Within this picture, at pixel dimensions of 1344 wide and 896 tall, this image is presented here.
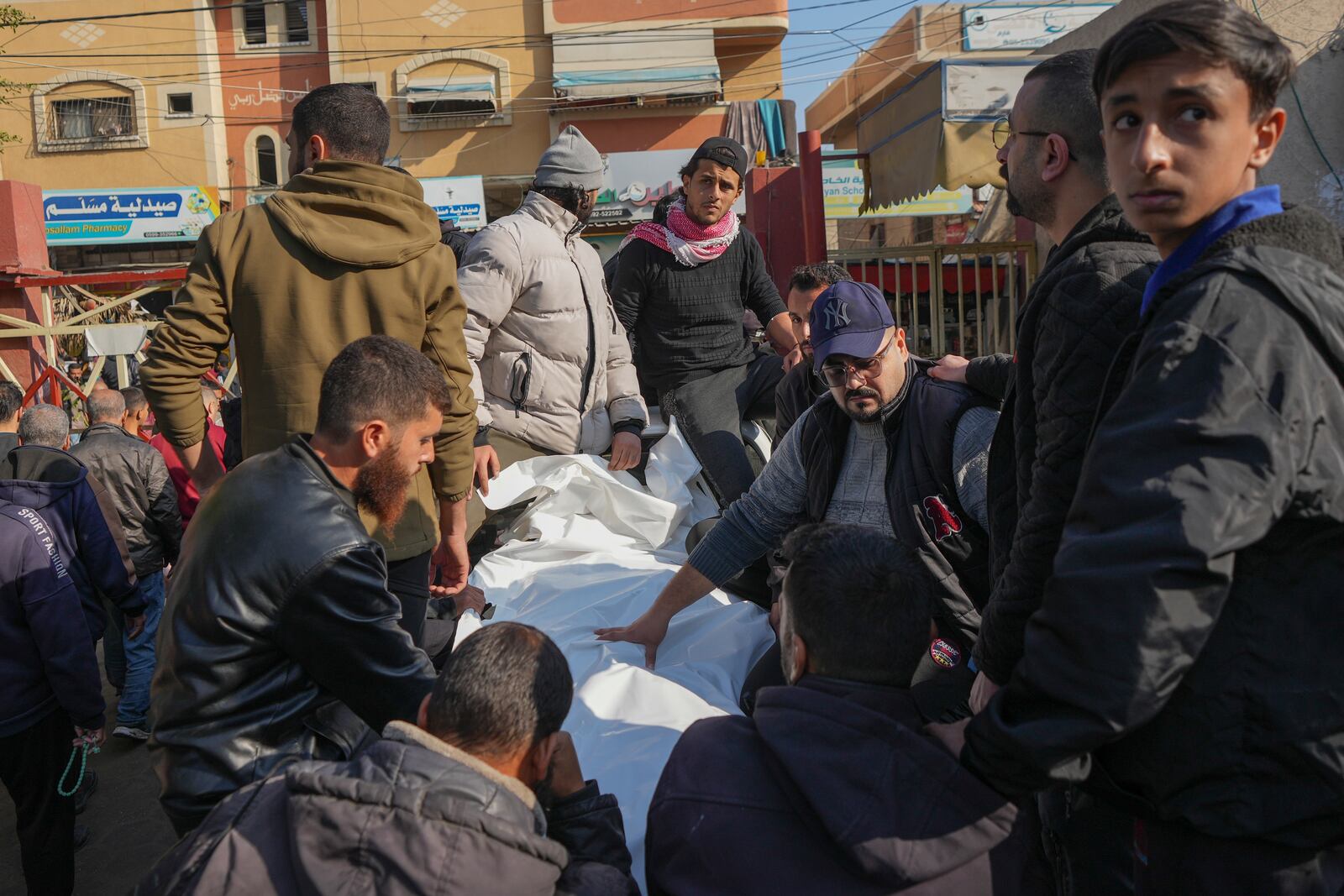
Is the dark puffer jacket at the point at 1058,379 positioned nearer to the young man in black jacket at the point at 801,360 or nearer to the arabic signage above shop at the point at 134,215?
the young man in black jacket at the point at 801,360

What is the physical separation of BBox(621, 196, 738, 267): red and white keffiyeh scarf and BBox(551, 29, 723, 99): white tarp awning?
20.0m

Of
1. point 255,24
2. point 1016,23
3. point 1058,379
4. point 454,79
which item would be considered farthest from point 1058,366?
point 255,24

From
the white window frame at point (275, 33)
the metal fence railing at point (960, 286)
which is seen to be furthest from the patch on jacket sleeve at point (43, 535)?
the white window frame at point (275, 33)

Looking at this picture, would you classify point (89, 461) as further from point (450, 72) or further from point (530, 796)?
point (450, 72)

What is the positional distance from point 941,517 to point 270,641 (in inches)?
66.7

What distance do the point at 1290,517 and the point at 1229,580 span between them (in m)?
0.12

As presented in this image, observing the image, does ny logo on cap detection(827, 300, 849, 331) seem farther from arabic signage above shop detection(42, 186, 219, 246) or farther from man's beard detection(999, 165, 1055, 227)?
arabic signage above shop detection(42, 186, 219, 246)

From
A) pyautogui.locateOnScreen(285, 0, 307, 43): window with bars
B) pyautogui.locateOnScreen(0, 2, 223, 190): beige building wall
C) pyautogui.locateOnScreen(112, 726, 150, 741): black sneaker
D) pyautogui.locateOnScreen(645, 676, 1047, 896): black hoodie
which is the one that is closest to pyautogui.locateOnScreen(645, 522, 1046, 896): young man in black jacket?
pyautogui.locateOnScreen(645, 676, 1047, 896): black hoodie

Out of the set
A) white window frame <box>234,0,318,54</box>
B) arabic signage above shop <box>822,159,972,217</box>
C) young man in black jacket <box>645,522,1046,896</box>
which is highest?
white window frame <box>234,0,318,54</box>

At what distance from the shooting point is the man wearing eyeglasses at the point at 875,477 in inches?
109

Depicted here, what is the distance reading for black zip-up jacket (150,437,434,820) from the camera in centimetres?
188

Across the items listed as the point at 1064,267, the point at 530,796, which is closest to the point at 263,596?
the point at 530,796

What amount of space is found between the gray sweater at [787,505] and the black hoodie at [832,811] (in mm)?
1398

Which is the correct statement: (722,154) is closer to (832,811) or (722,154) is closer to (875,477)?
(875,477)
